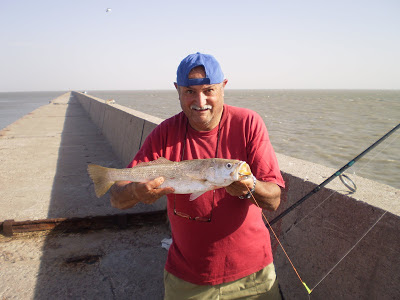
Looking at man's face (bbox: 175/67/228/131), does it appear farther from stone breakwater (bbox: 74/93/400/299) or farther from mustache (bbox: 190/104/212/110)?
stone breakwater (bbox: 74/93/400/299)

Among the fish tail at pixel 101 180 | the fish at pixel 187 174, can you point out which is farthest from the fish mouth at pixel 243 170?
the fish tail at pixel 101 180

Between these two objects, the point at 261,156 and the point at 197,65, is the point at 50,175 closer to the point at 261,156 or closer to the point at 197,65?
the point at 197,65

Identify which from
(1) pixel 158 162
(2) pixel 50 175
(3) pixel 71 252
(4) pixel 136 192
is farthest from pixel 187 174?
(2) pixel 50 175

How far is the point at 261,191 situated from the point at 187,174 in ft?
2.04

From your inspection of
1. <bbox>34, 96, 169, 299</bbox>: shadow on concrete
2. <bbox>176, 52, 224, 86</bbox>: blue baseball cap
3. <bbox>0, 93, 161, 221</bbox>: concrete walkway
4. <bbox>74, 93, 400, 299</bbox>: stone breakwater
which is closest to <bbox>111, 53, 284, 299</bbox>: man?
<bbox>176, 52, 224, 86</bbox>: blue baseball cap

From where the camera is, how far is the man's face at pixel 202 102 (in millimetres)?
2734

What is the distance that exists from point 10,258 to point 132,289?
187cm

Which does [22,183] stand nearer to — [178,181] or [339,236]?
[178,181]

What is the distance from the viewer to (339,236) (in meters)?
2.65

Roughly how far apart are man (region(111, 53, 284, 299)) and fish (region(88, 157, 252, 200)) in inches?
3.8

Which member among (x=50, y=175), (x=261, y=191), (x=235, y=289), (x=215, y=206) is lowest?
(x=50, y=175)

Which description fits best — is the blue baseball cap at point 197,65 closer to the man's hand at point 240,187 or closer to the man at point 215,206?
the man at point 215,206

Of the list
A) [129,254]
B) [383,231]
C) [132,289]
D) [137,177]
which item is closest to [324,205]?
[383,231]

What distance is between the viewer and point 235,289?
2670 mm
